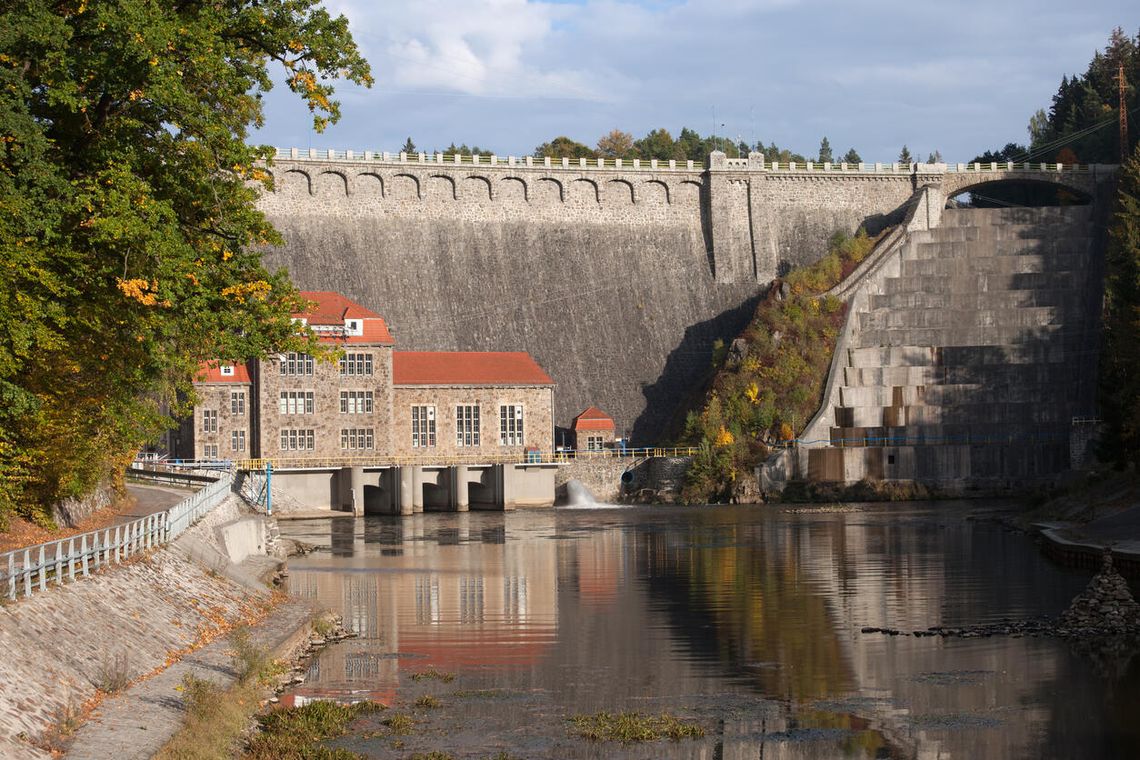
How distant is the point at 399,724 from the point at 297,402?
194 ft

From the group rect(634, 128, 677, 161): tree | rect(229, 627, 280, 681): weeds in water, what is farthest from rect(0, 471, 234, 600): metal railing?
rect(634, 128, 677, 161): tree

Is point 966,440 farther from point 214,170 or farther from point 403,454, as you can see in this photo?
point 214,170

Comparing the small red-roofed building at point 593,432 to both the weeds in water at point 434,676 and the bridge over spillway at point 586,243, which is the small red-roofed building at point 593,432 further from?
the weeds in water at point 434,676

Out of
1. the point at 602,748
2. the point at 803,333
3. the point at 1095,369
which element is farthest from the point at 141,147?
the point at 1095,369

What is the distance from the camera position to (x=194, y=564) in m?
31.5

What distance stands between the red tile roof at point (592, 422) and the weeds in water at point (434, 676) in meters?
66.8

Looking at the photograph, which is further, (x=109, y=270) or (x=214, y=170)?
(x=214, y=170)

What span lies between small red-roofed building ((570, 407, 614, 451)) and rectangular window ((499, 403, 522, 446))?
8.57m

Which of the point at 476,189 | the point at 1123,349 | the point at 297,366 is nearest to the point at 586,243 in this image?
the point at 476,189

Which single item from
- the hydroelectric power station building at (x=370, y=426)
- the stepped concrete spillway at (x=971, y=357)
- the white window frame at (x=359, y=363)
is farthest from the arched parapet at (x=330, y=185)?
the stepped concrete spillway at (x=971, y=357)

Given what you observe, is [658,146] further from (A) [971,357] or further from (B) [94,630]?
(B) [94,630]

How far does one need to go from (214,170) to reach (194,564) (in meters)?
9.30

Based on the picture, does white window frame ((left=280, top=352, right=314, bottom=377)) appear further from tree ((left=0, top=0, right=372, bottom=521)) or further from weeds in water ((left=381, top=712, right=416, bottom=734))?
weeds in water ((left=381, top=712, right=416, bottom=734))

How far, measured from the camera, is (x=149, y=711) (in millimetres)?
19094
